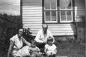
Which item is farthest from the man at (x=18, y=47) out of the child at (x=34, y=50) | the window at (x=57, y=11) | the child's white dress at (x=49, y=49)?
the window at (x=57, y=11)

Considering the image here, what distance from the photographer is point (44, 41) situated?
5289 mm

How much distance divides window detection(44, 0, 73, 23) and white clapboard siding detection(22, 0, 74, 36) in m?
0.26

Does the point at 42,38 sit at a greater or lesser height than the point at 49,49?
greater

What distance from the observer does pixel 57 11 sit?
9.88m

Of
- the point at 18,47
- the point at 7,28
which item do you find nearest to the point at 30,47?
the point at 18,47

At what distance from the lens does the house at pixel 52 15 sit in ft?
31.9

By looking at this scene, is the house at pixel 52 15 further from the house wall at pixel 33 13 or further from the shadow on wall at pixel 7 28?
the shadow on wall at pixel 7 28

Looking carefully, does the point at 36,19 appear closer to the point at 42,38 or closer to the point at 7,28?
the point at 7,28

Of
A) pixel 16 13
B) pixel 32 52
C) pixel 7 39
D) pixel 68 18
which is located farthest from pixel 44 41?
pixel 68 18

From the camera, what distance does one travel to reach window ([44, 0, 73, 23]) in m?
9.88

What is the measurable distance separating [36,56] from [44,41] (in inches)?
17.2

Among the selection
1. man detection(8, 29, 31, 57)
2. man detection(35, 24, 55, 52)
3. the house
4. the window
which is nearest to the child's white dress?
man detection(35, 24, 55, 52)

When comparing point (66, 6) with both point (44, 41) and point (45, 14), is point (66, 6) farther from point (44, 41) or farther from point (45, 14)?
point (44, 41)

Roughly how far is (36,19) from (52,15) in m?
0.71
